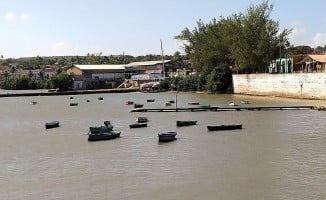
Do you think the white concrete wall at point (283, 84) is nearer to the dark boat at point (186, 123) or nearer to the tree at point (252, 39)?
the tree at point (252, 39)

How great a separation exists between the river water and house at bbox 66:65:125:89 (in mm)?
70998

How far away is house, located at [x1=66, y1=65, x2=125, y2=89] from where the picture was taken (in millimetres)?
108750

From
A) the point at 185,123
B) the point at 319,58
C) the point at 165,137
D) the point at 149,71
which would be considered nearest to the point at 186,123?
the point at 185,123

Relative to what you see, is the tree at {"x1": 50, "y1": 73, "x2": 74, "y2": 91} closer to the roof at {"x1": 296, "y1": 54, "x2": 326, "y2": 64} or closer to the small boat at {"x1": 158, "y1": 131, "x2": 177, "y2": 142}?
the roof at {"x1": 296, "y1": 54, "x2": 326, "y2": 64}

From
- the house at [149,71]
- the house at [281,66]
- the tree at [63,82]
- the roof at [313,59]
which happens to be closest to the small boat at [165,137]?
the house at [281,66]

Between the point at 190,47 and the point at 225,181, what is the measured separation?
234ft

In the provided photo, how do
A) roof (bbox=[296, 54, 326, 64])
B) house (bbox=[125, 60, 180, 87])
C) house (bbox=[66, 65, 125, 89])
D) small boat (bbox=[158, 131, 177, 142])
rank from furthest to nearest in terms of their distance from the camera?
house (bbox=[66, 65, 125, 89])
house (bbox=[125, 60, 180, 87])
roof (bbox=[296, 54, 326, 64])
small boat (bbox=[158, 131, 177, 142])

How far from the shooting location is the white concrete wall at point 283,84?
2076 inches

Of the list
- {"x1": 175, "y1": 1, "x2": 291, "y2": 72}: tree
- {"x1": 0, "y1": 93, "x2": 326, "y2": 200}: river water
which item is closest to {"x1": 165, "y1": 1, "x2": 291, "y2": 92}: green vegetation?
{"x1": 175, "y1": 1, "x2": 291, "y2": 72}: tree

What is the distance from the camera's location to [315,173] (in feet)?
66.0

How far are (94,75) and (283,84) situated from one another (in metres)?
59.5

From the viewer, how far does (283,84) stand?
198 ft

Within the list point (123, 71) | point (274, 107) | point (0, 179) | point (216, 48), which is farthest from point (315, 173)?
point (123, 71)

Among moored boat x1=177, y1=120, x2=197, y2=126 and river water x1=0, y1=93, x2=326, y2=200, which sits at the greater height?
moored boat x1=177, y1=120, x2=197, y2=126
